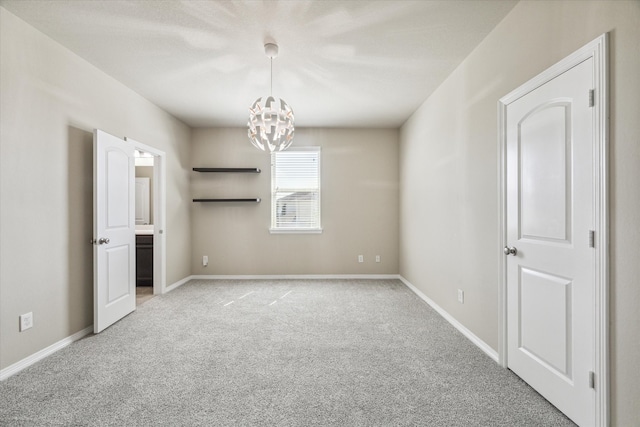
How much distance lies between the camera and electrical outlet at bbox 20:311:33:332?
225 centimetres

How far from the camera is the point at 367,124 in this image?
4.94 meters

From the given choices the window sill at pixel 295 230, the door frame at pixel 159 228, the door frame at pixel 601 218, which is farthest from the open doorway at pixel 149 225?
the door frame at pixel 601 218

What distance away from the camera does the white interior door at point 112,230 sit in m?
2.86

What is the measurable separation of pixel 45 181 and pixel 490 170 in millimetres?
3702

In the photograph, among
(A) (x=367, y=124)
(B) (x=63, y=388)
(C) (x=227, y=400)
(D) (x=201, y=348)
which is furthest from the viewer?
(A) (x=367, y=124)

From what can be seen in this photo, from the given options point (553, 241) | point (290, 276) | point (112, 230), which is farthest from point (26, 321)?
point (553, 241)

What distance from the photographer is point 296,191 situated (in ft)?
17.1

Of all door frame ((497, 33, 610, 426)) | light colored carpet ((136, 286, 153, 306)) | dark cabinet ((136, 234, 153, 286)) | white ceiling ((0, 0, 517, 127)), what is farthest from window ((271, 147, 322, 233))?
door frame ((497, 33, 610, 426))

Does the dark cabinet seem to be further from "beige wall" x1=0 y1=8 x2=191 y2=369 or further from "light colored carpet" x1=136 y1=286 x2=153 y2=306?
"beige wall" x1=0 y1=8 x2=191 y2=369

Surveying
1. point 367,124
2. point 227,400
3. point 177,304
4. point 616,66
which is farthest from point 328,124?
point 227,400

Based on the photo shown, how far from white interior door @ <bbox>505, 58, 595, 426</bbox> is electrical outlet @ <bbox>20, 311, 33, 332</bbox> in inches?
145

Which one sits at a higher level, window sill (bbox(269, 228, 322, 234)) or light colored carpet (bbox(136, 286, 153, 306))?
window sill (bbox(269, 228, 322, 234))

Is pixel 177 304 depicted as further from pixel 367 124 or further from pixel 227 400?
pixel 367 124

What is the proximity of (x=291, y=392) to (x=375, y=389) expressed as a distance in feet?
1.83
